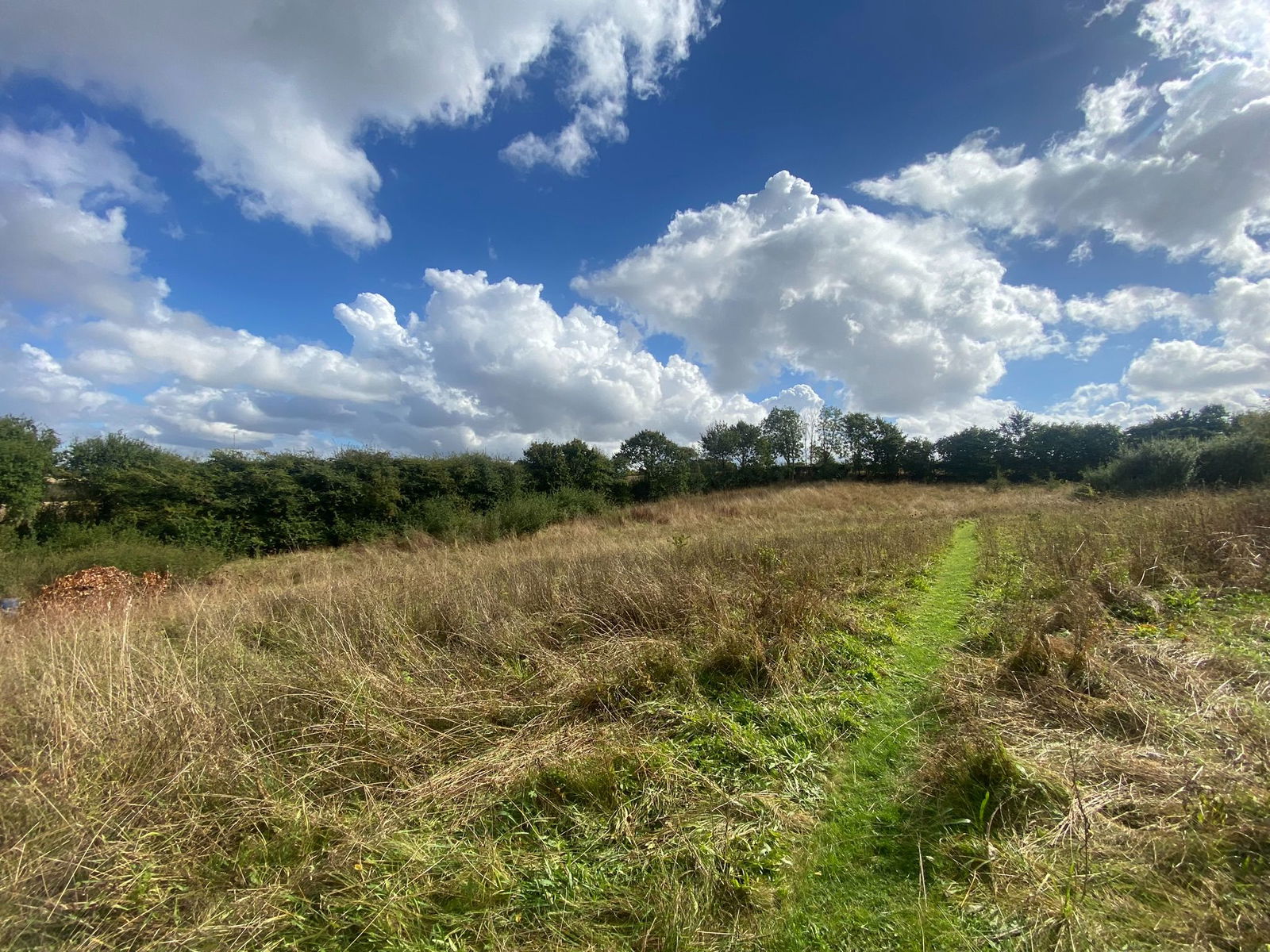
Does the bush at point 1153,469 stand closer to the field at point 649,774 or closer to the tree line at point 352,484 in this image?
the tree line at point 352,484

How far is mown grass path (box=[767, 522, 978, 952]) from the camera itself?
6.89 ft

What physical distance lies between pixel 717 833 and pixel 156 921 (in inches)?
113

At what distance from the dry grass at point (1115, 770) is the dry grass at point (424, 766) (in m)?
0.94

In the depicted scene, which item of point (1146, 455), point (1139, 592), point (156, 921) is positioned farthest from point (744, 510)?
point (156, 921)

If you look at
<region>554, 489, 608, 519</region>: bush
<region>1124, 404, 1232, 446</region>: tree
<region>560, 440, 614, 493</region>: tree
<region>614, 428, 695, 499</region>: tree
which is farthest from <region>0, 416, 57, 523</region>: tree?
<region>1124, 404, 1232, 446</region>: tree

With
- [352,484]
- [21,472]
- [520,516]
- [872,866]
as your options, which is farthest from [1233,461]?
[21,472]

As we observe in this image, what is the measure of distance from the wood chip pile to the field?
5.42 ft

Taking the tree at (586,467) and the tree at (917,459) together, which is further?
the tree at (917,459)

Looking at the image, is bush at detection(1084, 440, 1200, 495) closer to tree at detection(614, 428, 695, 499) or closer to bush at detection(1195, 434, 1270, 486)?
bush at detection(1195, 434, 1270, 486)

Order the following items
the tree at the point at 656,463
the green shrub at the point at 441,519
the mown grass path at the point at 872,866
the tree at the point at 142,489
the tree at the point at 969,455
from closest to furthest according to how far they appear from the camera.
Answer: the mown grass path at the point at 872,866
the tree at the point at 142,489
the green shrub at the point at 441,519
the tree at the point at 656,463
the tree at the point at 969,455

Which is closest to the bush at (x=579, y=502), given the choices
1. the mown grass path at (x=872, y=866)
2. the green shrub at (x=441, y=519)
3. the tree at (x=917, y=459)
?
the green shrub at (x=441, y=519)

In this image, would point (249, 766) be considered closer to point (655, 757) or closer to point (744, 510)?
point (655, 757)

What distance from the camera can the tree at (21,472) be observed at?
1191 centimetres

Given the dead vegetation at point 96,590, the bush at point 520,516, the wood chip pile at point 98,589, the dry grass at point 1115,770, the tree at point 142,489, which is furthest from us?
the bush at point 520,516
